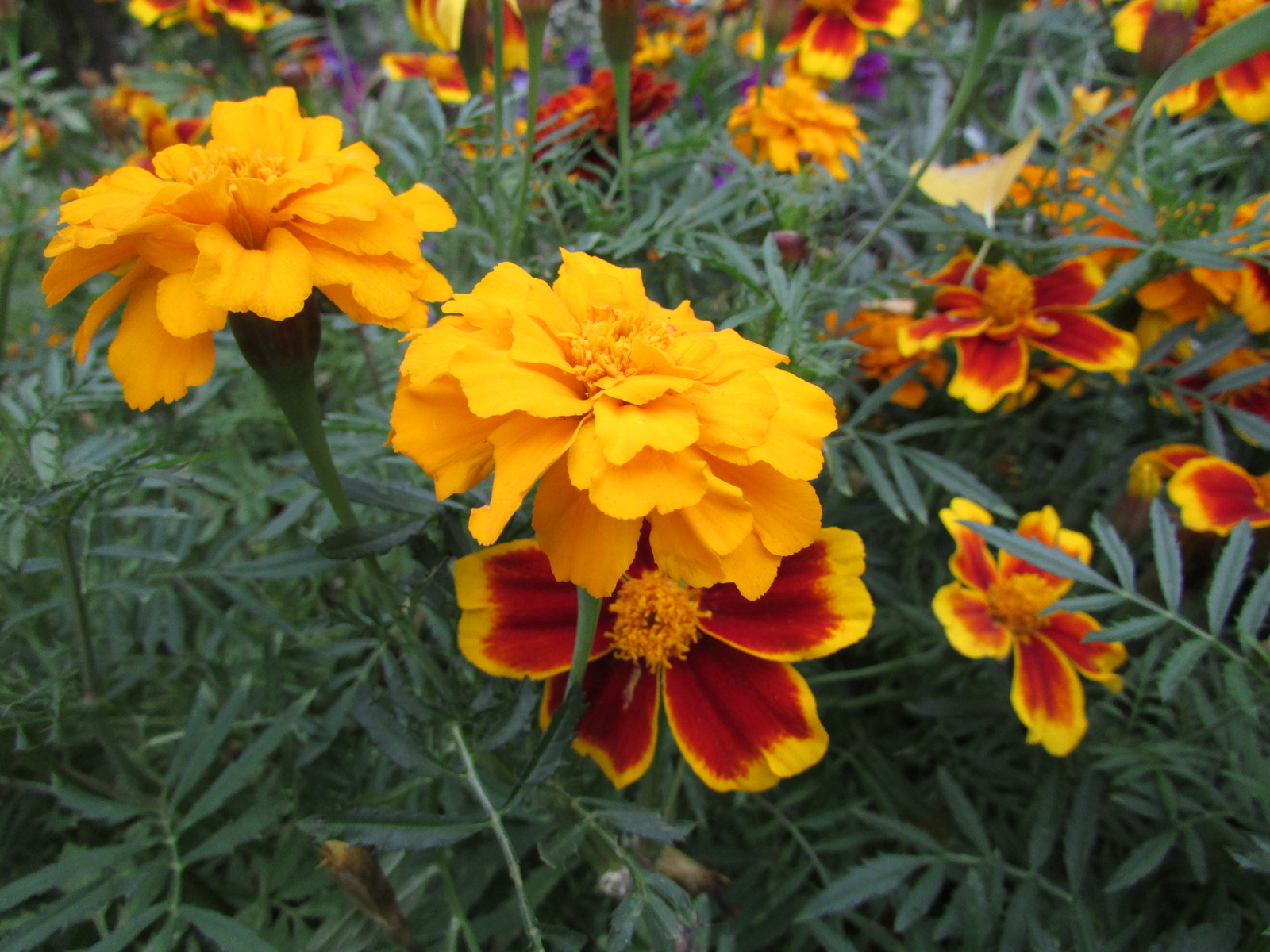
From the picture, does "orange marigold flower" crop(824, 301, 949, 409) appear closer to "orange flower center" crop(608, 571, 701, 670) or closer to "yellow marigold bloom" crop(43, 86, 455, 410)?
"orange flower center" crop(608, 571, 701, 670)

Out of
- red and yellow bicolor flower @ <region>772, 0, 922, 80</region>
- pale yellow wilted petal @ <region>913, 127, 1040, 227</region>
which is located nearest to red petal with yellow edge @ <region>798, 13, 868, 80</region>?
red and yellow bicolor flower @ <region>772, 0, 922, 80</region>

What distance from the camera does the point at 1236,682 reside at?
0.67 m

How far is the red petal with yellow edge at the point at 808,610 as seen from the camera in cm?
61

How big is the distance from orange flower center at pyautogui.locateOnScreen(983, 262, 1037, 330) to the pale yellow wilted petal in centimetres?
8

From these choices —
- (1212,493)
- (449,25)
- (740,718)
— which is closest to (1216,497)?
(1212,493)

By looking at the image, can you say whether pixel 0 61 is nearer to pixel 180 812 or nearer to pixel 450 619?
pixel 180 812

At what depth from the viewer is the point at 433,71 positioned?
5.76 feet

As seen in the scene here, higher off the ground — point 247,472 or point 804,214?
point 804,214

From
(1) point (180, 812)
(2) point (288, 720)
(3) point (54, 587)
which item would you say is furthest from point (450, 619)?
(3) point (54, 587)

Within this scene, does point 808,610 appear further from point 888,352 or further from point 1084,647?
point 888,352

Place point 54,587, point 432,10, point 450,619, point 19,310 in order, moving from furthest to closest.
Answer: point 19,310, point 54,587, point 432,10, point 450,619

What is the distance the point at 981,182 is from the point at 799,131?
0.25m

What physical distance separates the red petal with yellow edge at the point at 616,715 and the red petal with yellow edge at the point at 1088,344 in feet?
2.03

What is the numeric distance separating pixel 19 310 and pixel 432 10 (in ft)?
3.71
